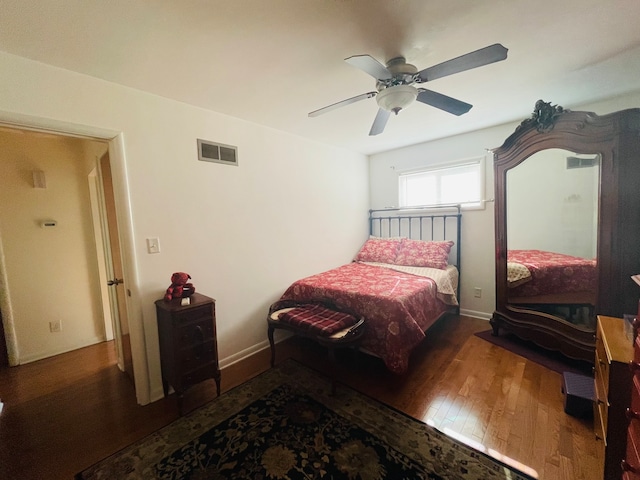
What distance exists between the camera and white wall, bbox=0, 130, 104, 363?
2.57 meters

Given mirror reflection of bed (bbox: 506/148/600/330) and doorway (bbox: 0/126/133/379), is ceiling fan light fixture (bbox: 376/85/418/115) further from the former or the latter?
doorway (bbox: 0/126/133/379)

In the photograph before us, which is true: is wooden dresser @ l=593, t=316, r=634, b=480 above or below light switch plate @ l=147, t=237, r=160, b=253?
below

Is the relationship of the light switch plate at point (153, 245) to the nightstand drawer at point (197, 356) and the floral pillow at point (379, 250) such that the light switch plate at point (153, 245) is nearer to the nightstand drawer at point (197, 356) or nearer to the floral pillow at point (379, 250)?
the nightstand drawer at point (197, 356)

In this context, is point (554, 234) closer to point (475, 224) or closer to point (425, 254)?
point (475, 224)

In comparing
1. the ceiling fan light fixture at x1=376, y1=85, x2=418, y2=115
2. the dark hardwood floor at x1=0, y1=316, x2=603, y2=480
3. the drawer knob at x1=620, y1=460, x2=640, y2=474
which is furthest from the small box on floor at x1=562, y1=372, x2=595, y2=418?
the ceiling fan light fixture at x1=376, y1=85, x2=418, y2=115

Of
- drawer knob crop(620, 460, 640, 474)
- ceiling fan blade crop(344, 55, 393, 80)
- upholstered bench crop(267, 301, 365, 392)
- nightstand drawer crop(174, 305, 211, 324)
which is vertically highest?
ceiling fan blade crop(344, 55, 393, 80)

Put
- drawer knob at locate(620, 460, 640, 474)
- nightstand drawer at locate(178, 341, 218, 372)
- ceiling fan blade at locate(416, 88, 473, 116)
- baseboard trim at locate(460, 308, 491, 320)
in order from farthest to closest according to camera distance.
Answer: baseboard trim at locate(460, 308, 491, 320) < nightstand drawer at locate(178, 341, 218, 372) < ceiling fan blade at locate(416, 88, 473, 116) < drawer knob at locate(620, 460, 640, 474)

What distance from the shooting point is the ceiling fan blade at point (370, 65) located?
4.35 ft

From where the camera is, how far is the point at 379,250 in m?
3.73

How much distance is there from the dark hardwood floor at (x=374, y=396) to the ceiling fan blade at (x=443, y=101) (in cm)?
207

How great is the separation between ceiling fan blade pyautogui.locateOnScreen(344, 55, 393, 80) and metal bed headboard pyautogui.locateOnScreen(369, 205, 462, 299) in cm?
242

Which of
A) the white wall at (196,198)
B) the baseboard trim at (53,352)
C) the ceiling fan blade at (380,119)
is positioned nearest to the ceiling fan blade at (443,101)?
the ceiling fan blade at (380,119)

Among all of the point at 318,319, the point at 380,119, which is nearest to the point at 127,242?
the point at 318,319

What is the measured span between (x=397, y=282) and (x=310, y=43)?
209 centimetres
